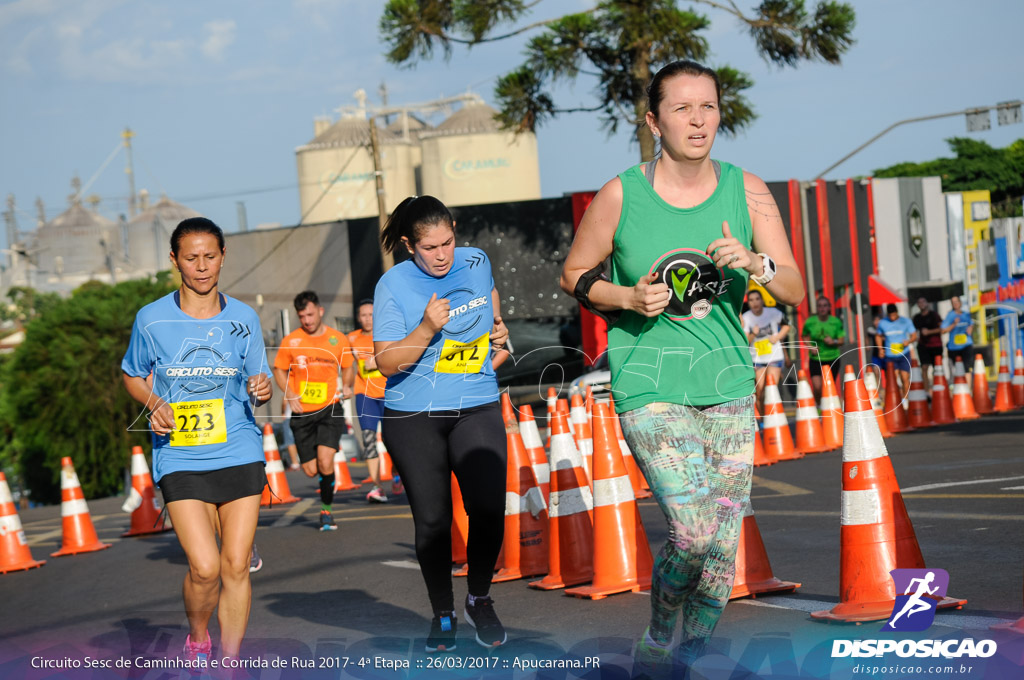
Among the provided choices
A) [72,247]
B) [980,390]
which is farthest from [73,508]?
[72,247]

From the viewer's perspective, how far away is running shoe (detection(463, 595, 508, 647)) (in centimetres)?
525

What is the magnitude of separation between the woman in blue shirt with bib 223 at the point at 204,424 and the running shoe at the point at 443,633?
2.70 ft

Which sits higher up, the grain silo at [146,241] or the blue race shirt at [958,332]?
the grain silo at [146,241]

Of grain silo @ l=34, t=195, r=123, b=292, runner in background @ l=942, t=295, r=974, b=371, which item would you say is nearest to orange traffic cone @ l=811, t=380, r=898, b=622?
runner in background @ l=942, t=295, r=974, b=371

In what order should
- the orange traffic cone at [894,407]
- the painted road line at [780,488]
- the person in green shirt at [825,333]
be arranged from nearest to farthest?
the painted road line at [780,488]
the orange traffic cone at [894,407]
the person in green shirt at [825,333]

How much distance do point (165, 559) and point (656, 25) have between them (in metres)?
15.8

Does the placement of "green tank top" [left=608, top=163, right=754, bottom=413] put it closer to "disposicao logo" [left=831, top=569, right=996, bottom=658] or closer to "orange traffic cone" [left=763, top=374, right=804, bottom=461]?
"disposicao logo" [left=831, top=569, right=996, bottom=658]

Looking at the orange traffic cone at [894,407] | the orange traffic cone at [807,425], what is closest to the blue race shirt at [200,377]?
the orange traffic cone at [807,425]

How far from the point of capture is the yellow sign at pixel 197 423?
494 cm

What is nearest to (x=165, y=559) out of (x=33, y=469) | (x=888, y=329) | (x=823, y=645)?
(x=823, y=645)

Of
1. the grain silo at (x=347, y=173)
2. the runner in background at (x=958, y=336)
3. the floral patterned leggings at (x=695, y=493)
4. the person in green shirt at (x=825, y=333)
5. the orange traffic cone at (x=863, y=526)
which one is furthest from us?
the grain silo at (x=347, y=173)

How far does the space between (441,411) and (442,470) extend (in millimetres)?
266

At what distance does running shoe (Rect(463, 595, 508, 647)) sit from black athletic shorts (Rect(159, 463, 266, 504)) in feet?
3.63

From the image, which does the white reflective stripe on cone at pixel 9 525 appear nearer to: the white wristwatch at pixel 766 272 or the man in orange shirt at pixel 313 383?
the man in orange shirt at pixel 313 383
